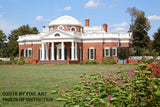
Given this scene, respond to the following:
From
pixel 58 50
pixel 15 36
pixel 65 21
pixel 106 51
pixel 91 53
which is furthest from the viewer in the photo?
pixel 15 36

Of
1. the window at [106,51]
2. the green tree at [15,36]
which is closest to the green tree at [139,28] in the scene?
the window at [106,51]

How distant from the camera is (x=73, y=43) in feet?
134

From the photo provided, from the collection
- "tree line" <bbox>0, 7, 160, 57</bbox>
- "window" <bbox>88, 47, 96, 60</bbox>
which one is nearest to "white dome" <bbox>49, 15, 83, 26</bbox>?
Answer: "window" <bbox>88, 47, 96, 60</bbox>

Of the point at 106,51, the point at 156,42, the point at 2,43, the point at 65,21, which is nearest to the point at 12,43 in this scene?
the point at 2,43

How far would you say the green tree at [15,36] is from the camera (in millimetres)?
60206

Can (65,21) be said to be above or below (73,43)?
above

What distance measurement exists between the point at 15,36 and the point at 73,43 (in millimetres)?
28708

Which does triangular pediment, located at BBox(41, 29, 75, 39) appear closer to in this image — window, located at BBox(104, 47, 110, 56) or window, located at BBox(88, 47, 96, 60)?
window, located at BBox(88, 47, 96, 60)

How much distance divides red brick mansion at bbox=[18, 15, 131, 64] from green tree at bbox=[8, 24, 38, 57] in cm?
1642

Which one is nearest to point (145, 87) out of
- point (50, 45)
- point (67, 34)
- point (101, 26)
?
point (67, 34)

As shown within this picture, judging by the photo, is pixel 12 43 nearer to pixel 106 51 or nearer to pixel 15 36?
pixel 15 36

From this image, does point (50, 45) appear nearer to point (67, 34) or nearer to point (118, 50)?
point (67, 34)

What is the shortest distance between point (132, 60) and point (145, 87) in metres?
36.4

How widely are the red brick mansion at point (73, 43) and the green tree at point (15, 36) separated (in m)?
16.4
